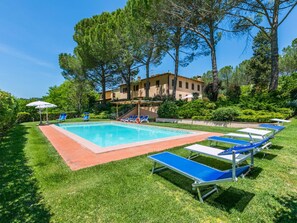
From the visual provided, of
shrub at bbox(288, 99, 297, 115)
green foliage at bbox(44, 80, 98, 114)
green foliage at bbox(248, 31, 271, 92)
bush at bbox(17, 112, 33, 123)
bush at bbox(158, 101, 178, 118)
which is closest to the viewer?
shrub at bbox(288, 99, 297, 115)

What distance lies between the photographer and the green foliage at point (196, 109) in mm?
14878

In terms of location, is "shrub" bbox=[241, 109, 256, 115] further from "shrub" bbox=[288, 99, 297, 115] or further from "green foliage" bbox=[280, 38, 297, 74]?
"green foliage" bbox=[280, 38, 297, 74]

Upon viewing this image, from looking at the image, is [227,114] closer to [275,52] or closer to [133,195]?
[275,52]

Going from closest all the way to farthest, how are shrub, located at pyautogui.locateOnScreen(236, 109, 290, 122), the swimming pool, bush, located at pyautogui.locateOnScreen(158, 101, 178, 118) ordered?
the swimming pool
shrub, located at pyautogui.locateOnScreen(236, 109, 290, 122)
bush, located at pyautogui.locateOnScreen(158, 101, 178, 118)

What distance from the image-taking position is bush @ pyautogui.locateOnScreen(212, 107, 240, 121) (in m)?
12.4

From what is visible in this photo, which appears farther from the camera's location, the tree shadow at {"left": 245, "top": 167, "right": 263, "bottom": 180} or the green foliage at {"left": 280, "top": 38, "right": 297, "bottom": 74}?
the green foliage at {"left": 280, "top": 38, "right": 297, "bottom": 74}

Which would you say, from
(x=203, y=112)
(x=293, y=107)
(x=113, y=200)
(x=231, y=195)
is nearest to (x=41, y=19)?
(x=203, y=112)

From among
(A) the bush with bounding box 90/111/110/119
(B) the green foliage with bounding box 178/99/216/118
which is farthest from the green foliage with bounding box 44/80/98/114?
(B) the green foliage with bounding box 178/99/216/118

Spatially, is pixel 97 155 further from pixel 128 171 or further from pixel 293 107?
pixel 293 107

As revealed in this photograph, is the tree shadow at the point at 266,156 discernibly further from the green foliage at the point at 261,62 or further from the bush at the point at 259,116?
the green foliage at the point at 261,62

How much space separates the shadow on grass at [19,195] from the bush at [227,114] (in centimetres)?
1248

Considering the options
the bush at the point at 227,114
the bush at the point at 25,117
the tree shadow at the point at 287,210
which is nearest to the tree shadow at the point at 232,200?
the tree shadow at the point at 287,210

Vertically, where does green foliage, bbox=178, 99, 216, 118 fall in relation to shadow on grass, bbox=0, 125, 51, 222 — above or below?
above

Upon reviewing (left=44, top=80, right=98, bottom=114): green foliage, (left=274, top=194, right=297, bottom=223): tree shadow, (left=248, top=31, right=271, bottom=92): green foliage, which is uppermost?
(left=248, top=31, right=271, bottom=92): green foliage
